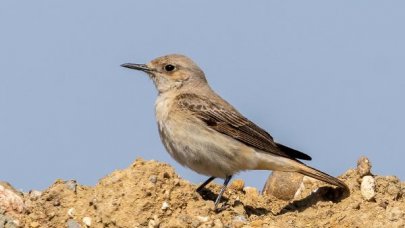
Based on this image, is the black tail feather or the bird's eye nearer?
the black tail feather

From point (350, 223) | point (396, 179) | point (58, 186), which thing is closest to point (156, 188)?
point (58, 186)

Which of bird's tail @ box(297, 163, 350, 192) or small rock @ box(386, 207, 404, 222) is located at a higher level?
bird's tail @ box(297, 163, 350, 192)

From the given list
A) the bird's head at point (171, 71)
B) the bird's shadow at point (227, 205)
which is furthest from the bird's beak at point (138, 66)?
the bird's shadow at point (227, 205)

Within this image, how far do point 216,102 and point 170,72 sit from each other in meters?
0.92

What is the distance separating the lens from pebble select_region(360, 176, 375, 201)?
451 inches

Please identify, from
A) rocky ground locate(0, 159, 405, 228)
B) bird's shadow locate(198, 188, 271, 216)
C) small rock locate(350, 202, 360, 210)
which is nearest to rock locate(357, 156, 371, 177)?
rocky ground locate(0, 159, 405, 228)

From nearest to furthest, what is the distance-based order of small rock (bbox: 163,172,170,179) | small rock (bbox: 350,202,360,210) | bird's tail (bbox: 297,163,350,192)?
1. small rock (bbox: 350,202,360,210)
2. small rock (bbox: 163,172,170,179)
3. bird's tail (bbox: 297,163,350,192)

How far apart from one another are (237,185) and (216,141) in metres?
0.86

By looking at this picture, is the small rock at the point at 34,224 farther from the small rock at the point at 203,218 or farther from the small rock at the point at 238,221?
the small rock at the point at 238,221

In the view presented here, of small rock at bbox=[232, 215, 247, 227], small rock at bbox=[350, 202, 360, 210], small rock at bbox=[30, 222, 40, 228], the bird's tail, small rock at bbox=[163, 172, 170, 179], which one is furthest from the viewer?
the bird's tail

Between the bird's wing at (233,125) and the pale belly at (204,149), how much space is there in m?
0.12

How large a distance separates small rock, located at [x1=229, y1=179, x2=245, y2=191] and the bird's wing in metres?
0.67

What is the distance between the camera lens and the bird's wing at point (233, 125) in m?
12.6

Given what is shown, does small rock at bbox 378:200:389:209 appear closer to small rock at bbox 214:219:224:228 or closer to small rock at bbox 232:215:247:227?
small rock at bbox 232:215:247:227
